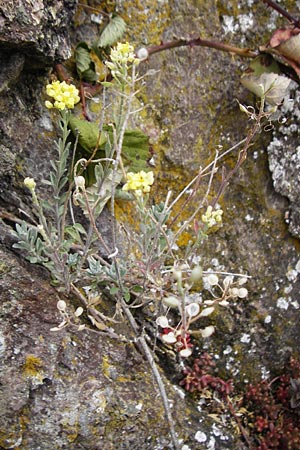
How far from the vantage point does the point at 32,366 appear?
1805 mm

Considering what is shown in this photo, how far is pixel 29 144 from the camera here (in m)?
2.07

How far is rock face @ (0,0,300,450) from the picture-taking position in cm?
A: 181

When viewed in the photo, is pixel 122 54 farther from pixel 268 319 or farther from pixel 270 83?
pixel 268 319

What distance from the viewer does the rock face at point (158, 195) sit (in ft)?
5.94

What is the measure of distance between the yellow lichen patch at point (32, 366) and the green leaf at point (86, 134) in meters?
0.84

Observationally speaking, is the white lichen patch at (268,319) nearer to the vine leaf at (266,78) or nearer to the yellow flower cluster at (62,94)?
the vine leaf at (266,78)

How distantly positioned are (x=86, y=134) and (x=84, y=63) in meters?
0.40

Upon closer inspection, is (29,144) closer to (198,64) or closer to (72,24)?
(72,24)

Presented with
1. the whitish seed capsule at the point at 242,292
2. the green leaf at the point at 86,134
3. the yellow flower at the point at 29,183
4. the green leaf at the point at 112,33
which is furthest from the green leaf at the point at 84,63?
the whitish seed capsule at the point at 242,292

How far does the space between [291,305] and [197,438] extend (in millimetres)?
803

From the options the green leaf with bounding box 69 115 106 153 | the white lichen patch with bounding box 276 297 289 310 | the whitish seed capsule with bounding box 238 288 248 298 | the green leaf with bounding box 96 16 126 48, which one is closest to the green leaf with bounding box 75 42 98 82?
the green leaf with bounding box 96 16 126 48

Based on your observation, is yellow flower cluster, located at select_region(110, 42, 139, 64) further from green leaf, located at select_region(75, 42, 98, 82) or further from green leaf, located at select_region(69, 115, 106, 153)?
green leaf, located at select_region(75, 42, 98, 82)

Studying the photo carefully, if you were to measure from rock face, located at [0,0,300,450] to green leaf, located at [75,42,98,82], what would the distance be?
10 centimetres

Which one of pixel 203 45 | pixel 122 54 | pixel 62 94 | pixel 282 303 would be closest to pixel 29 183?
pixel 62 94
